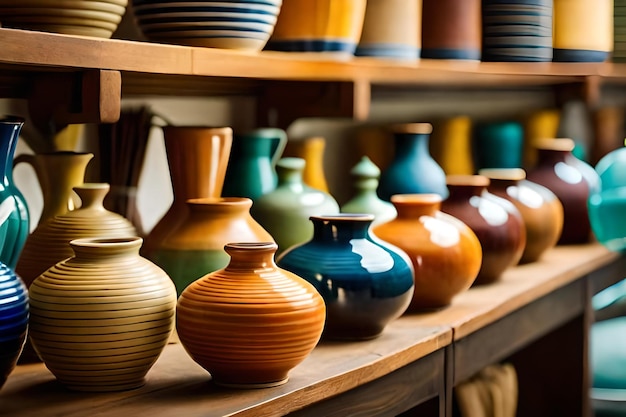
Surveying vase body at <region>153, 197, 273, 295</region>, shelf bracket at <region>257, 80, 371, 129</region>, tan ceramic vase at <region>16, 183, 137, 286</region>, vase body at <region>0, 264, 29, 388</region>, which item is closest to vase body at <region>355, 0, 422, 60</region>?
shelf bracket at <region>257, 80, 371, 129</region>

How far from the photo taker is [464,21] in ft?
6.21

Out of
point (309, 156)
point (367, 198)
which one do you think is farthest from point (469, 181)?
point (309, 156)

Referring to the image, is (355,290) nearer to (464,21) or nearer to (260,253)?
(260,253)

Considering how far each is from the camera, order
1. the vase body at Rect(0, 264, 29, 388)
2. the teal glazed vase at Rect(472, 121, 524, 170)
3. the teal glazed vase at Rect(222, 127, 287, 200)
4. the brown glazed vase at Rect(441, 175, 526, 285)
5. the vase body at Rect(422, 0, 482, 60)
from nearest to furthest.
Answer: the vase body at Rect(0, 264, 29, 388) → the teal glazed vase at Rect(222, 127, 287, 200) → the brown glazed vase at Rect(441, 175, 526, 285) → the vase body at Rect(422, 0, 482, 60) → the teal glazed vase at Rect(472, 121, 524, 170)

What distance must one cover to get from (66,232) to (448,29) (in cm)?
96

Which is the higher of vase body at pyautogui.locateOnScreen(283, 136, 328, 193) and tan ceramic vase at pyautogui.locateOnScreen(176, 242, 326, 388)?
vase body at pyautogui.locateOnScreen(283, 136, 328, 193)

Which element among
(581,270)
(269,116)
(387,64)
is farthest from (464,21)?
(581,270)

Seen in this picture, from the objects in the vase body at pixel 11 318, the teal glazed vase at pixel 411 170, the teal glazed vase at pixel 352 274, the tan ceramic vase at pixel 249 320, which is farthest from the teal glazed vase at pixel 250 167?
the vase body at pixel 11 318

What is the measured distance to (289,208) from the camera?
1.56 m

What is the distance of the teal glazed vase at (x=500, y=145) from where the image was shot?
2430 mm

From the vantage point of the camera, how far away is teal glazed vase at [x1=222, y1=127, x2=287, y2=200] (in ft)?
5.42

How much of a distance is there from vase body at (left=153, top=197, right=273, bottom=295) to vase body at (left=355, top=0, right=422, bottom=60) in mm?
521

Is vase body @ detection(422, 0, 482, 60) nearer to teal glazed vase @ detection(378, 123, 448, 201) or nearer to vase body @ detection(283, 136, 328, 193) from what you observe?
teal glazed vase @ detection(378, 123, 448, 201)

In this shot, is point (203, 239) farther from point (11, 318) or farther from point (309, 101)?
point (309, 101)
